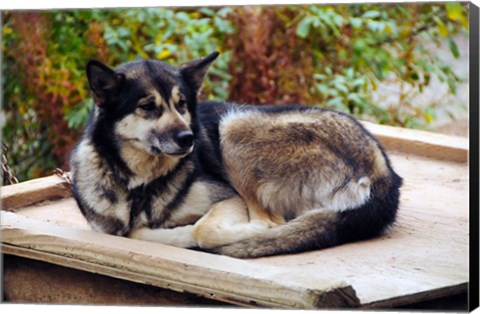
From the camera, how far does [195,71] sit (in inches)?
183

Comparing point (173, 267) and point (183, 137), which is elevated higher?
point (183, 137)

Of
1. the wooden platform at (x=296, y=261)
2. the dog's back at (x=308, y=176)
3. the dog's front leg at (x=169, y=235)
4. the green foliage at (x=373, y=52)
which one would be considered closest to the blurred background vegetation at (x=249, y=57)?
the green foliage at (x=373, y=52)

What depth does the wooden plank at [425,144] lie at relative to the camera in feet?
20.2

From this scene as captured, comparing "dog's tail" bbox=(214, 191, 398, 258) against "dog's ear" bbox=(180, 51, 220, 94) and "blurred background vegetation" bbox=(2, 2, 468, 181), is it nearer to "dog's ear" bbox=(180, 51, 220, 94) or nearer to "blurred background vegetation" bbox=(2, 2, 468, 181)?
"dog's ear" bbox=(180, 51, 220, 94)

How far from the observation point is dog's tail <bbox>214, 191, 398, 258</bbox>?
4.49m

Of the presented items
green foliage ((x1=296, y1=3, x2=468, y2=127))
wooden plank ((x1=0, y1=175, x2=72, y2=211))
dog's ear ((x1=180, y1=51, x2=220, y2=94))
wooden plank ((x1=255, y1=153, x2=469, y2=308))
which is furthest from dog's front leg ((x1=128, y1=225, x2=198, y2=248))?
green foliage ((x1=296, y1=3, x2=468, y2=127))

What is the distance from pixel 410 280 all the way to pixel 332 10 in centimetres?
351

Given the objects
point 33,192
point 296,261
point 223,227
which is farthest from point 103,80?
point 33,192

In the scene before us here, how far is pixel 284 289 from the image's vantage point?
4012mm

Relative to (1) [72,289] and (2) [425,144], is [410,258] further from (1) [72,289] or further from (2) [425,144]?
(2) [425,144]

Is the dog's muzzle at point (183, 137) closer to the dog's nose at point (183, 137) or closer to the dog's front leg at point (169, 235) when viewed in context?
the dog's nose at point (183, 137)

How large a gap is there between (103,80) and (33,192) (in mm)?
1481

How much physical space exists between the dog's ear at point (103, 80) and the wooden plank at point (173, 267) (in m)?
0.69

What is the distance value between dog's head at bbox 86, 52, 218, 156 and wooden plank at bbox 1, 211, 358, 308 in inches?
18.8
